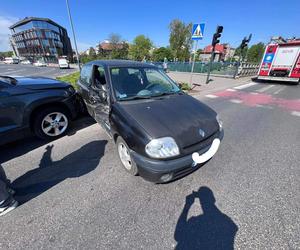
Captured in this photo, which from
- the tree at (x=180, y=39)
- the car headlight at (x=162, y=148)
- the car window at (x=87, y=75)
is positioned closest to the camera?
the car headlight at (x=162, y=148)

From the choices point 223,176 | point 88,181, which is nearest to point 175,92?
point 223,176

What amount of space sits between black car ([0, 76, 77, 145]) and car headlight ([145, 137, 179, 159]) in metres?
2.69

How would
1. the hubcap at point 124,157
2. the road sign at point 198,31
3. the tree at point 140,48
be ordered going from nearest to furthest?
1. the hubcap at point 124,157
2. the road sign at point 198,31
3. the tree at point 140,48

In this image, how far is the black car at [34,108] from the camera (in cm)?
275

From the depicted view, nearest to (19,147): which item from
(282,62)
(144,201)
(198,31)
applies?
(144,201)

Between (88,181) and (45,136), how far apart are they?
5.95 ft

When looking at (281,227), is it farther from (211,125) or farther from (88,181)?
(88,181)

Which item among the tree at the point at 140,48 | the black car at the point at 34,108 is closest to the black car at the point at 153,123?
the black car at the point at 34,108

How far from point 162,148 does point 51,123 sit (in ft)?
9.43

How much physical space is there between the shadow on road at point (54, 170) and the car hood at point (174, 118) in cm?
125

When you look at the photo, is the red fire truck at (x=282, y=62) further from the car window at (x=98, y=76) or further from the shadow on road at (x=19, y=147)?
the shadow on road at (x=19, y=147)

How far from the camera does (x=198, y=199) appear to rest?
207 centimetres

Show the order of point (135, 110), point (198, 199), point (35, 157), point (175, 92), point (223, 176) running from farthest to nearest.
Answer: point (175, 92) → point (35, 157) → point (223, 176) → point (135, 110) → point (198, 199)

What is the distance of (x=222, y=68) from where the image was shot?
21.7 m
